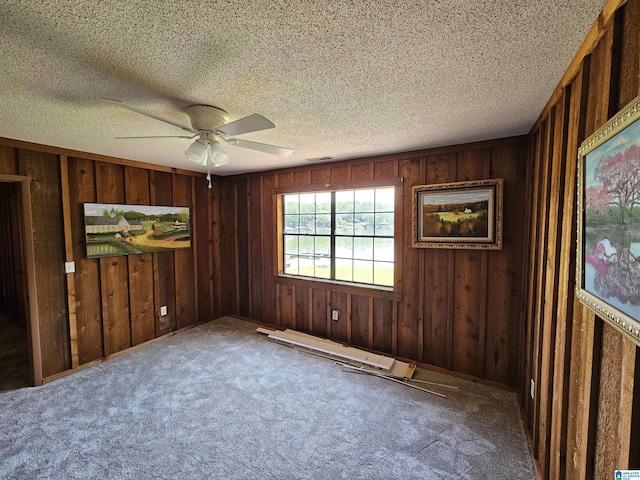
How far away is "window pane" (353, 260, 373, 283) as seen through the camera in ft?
11.6

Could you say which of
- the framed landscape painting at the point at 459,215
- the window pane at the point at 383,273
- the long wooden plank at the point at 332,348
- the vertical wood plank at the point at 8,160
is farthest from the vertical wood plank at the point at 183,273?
the framed landscape painting at the point at 459,215

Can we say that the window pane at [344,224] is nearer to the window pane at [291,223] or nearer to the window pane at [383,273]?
the window pane at [383,273]

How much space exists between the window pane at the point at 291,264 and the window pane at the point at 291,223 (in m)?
0.40

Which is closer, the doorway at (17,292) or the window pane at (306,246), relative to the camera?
the doorway at (17,292)

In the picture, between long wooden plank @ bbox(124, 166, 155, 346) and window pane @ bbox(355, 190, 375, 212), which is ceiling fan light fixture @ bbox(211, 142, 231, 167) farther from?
long wooden plank @ bbox(124, 166, 155, 346)

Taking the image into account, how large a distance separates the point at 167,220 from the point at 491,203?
3.98 meters

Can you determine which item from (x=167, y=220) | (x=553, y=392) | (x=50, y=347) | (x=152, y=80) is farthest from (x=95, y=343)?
(x=553, y=392)

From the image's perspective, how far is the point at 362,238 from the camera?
11.7 ft

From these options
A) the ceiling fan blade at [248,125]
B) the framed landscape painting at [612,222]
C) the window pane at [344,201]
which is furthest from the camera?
the window pane at [344,201]

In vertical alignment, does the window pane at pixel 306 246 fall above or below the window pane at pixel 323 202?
below

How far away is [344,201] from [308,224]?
658 millimetres

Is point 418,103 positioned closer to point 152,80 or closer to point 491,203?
point 491,203

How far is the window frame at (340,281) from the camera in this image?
3166 millimetres

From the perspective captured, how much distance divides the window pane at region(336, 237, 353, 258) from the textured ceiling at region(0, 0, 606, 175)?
1688 mm
